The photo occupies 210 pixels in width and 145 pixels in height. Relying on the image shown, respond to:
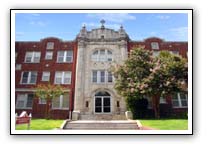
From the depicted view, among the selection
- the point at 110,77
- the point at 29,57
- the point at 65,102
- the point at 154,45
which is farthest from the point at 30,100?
the point at 154,45

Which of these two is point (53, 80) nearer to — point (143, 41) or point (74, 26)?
point (74, 26)

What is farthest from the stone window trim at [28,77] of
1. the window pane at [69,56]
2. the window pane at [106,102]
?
the window pane at [106,102]

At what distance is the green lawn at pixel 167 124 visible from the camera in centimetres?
538

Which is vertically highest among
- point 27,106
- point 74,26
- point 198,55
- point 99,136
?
point 74,26

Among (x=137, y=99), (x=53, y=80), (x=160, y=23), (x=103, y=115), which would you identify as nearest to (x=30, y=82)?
(x=53, y=80)

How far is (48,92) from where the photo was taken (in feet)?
18.2

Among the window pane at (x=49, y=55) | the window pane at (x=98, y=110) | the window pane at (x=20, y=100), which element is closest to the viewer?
the window pane at (x=20, y=100)

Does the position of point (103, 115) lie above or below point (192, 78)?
below

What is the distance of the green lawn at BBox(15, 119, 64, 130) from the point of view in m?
5.38

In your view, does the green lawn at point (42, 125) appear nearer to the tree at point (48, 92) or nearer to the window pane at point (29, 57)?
the tree at point (48, 92)

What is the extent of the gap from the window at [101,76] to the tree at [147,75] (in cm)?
14

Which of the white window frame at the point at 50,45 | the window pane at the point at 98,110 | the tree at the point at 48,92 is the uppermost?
the white window frame at the point at 50,45

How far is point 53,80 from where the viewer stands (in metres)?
5.71

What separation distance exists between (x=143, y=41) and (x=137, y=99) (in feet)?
2.68
